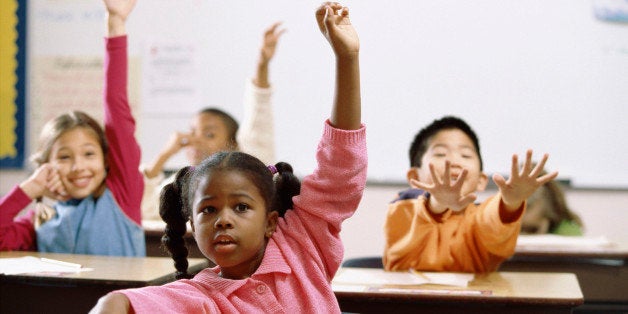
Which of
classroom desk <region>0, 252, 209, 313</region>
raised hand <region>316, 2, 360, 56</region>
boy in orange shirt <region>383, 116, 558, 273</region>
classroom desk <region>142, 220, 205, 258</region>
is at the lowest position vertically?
classroom desk <region>142, 220, 205, 258</region>

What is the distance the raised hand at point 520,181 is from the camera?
193 centimetres

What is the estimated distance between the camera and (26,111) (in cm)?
491

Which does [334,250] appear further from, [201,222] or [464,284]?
[464,284]

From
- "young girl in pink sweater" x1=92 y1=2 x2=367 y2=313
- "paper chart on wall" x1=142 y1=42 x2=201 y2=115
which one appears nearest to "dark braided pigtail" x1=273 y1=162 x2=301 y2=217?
"young girl in pink sweater" x1=92 y1=2 x2=367 y2=313

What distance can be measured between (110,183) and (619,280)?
1938 mm

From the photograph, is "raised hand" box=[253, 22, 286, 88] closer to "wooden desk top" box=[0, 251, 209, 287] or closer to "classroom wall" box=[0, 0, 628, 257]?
"classroom wall" box=[0, 0, 628, 257]

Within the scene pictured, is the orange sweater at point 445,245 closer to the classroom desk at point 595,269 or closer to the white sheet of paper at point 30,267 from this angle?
the classroom desk at point 595,269

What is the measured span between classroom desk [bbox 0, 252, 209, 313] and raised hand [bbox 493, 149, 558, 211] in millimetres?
877

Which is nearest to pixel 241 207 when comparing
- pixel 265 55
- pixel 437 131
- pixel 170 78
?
pixel 437 131

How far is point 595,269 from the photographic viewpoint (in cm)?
290

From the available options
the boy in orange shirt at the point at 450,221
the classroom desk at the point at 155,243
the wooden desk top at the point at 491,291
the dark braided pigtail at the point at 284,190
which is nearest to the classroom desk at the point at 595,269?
the boy in orange shirt at the point at 450,221

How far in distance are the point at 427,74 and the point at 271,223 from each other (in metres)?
2.99

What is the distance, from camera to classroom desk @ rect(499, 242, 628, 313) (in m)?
2.87

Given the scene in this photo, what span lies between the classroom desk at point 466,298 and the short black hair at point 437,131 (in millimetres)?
616
